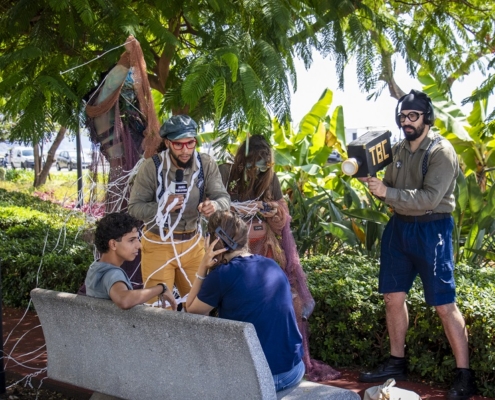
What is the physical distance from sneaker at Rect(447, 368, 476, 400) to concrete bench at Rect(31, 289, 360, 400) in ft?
3.38

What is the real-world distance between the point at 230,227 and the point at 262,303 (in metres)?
0.43

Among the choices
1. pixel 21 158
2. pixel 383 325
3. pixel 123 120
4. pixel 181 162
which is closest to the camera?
pixel 181 162

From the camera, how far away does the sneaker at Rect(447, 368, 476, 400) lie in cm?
416

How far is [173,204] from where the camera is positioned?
441 cm

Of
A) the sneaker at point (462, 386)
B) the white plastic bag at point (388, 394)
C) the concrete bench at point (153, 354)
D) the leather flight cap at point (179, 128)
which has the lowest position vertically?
the sneaker at point (462, 386)

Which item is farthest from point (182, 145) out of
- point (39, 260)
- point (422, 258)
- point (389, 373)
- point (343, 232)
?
point (39, 260)

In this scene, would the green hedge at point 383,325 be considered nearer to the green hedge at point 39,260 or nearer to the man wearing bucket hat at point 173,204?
the man wearing bucket hat at point 173,204

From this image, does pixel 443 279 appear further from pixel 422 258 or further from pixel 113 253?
pixel 113 253

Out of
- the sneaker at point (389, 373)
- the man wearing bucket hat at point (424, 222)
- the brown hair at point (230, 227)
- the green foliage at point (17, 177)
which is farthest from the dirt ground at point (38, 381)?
the green foliage at point (17, 177)

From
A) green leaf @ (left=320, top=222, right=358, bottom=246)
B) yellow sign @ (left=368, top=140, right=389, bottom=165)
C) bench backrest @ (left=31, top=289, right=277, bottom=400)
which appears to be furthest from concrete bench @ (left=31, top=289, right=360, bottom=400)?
green leaf @ (left=320, top=222, right=358, bottom=246)

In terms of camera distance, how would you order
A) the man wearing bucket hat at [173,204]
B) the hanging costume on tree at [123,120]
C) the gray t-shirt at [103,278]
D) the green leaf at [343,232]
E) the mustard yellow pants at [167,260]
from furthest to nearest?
the green leaf at [343,232]
the hanging costume on tree at [123,120]
the mustard yellow pants at [167,260]
the man wearing bucket hat at [173,204]
the gray t-shirt at [103,278]

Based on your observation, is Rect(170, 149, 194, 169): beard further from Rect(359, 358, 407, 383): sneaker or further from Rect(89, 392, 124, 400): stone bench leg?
Rect(359, 358, 407, 383): sneaker

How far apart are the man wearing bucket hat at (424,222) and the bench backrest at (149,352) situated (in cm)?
138

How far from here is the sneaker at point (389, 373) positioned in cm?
450
